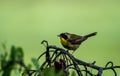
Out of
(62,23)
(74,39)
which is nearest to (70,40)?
(74,39)

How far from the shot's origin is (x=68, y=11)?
41.3 feet

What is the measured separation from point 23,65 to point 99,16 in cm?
1085

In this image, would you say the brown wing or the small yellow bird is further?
the brown wing

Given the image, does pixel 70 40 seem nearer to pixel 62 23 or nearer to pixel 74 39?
pixel 74 39

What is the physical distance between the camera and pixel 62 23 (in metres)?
11.2

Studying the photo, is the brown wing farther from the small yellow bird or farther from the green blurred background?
the green blurred background

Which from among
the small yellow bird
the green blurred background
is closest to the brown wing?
the small yellow bird

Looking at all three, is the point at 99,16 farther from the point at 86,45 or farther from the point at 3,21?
the point at 86,45

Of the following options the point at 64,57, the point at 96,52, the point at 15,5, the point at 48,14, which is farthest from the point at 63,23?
the point at 64,57

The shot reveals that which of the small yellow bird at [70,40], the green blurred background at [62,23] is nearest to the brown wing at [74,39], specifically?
the small yellow bird at [70,40]

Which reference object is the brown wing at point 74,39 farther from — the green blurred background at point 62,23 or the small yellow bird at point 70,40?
the green blurred background at point 62,23

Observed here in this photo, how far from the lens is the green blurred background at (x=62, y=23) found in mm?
8797

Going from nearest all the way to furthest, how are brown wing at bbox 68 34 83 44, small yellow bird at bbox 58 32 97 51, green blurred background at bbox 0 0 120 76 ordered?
1. small yellow bird at bbox 58 32 97 51
2. brown wing at bbox 68 34 83 44
3. green blurred background at bbox 0 0 120 76

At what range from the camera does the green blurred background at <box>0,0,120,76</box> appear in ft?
28.9
